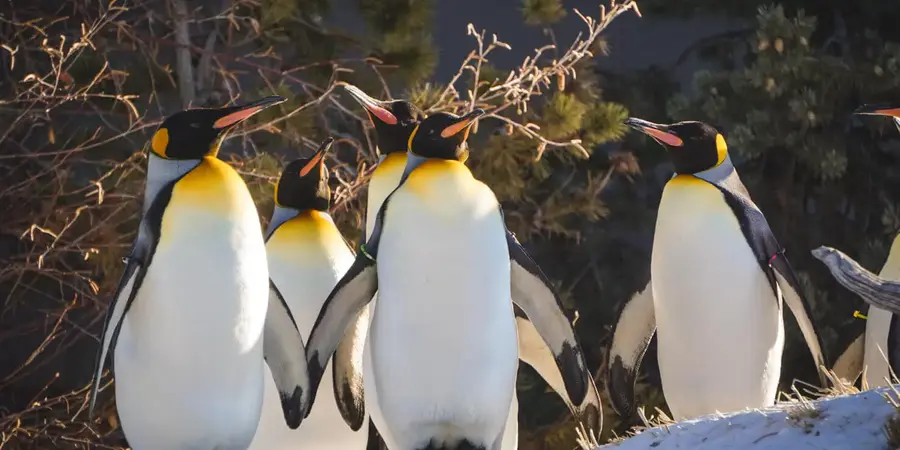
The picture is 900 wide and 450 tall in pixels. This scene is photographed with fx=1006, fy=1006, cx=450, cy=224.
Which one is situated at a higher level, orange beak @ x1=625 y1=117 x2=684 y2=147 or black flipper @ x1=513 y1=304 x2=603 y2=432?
orange beak @ x1=625 y1=117 x2=684 y2=147

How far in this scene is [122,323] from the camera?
1.88 metres

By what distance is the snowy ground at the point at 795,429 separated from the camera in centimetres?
162

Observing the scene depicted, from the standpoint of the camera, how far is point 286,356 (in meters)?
2.05

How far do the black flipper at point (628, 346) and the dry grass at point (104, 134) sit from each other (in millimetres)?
566

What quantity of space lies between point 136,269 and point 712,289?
48.8 inches

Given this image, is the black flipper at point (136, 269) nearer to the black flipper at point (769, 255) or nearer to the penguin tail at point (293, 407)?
the penguin tail at point (293, 407)

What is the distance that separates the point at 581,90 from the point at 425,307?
203 centimetres

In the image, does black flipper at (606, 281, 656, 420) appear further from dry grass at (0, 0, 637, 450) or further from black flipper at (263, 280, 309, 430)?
black flipper at (263, 280, 309, 430)

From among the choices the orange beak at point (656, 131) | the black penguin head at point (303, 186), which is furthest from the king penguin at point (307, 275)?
the orange beak at point (656, 131)

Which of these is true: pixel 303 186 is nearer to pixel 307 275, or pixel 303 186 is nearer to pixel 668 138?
pixel 307 275

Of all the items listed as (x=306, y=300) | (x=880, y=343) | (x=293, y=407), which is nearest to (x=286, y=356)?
(x=293, y=407)

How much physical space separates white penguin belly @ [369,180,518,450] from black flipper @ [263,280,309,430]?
0.64 feet

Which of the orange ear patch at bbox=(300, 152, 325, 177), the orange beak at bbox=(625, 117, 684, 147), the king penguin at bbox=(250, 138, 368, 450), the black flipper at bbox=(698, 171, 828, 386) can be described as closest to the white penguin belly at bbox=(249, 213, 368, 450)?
the king penguin at bbox=(250, 138, 368, 450)

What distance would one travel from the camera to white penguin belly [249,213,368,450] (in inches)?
89.4
